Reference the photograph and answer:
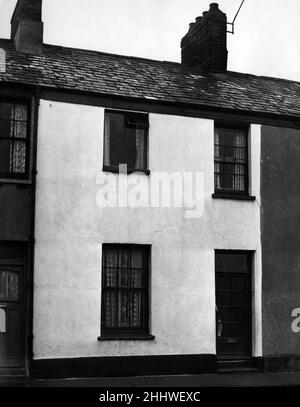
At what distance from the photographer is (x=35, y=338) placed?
14406mm

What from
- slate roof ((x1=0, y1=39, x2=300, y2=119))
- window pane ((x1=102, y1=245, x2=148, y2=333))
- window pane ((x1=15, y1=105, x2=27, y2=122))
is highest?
slate roof ((x1=0, y1=39, x2=300, y2=119))

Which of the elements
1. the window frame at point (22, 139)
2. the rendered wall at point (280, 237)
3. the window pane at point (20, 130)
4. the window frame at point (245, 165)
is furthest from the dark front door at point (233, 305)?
the window pane at point (20, 130)

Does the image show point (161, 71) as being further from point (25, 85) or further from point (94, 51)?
point (25, 85)

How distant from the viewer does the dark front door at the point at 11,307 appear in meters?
14.5

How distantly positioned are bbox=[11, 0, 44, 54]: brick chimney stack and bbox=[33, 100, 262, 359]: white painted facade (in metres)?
2.51

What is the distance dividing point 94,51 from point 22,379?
29.5 feet

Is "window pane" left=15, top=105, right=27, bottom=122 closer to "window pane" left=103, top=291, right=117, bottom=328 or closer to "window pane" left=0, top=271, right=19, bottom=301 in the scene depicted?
"window pane" left=0, top=271, right=19, bottom=301

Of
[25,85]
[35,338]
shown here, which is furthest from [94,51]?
[35,338]

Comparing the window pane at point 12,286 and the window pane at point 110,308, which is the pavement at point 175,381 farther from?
the window pane at point 12,286

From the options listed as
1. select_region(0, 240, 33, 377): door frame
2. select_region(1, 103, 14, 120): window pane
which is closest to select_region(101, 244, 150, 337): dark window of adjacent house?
select_region(0, 240, 33, 377): door frame

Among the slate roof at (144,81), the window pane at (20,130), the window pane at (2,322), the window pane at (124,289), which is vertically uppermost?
the slate roof at (144,81)

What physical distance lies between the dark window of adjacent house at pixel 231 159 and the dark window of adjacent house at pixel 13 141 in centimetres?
476

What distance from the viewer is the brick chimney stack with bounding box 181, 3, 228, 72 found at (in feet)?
63.6

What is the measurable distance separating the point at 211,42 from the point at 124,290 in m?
7.95
